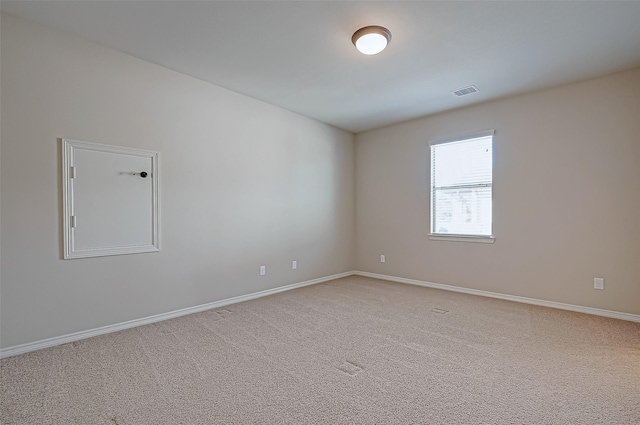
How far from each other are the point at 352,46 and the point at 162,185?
2380 mm

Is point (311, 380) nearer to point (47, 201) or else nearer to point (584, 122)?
point (47, 201)

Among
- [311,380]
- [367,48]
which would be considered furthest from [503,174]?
[311,380]

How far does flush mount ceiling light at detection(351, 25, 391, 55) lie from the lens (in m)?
2.57

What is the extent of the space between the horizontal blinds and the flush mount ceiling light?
2361 millimetres

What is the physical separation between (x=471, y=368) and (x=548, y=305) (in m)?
2.21

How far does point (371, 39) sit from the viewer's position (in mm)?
2607

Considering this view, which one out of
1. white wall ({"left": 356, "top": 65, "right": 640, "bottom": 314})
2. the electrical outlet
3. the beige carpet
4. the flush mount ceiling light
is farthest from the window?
the flush mount ceiling light

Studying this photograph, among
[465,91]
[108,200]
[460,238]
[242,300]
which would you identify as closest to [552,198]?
[460,238]

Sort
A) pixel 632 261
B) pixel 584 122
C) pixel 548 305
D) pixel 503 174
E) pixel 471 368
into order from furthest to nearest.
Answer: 1. pixel 503 174
2. pixel 548 305
3. pixel 584 122
4. pixel 632 261
5. pixel 471 368

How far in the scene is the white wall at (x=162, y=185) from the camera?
8.26 ft

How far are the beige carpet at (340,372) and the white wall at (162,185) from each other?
0.42 meters

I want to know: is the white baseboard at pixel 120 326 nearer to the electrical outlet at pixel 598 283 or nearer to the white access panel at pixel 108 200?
the white access panel at pixel 108 200

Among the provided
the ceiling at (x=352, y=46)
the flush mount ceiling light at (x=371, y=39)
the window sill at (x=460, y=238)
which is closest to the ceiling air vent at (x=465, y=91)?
the ceiling at (x=352, y=46)

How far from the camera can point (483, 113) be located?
4.24 m
